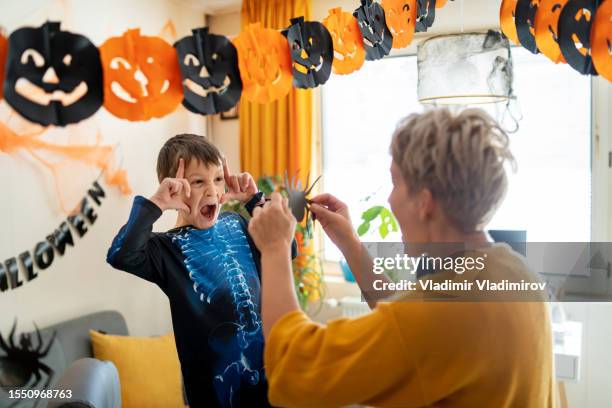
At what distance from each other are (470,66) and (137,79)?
1.11 metres

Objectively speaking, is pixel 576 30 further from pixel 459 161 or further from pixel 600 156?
pixel 600 156

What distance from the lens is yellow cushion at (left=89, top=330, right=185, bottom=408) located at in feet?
8.59

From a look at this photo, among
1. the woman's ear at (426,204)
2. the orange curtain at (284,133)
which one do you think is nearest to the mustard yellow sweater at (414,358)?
the woman's ear at (426,204)

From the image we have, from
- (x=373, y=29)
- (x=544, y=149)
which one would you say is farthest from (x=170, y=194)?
(x=544, y=149)

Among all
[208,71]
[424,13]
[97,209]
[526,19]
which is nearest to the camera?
[208,71]

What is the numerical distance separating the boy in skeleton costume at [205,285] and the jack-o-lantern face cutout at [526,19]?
0.91 meters

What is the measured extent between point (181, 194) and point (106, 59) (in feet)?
1.26

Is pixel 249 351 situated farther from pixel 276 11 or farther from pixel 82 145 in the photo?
pixel 276 11

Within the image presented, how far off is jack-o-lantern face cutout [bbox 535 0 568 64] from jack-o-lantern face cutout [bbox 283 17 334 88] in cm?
56

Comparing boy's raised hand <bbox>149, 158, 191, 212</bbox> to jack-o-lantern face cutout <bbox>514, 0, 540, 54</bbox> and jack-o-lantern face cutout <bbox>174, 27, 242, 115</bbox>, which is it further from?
jack-o-lantern face cutout <bbox>514, 0, 540, 54</bbox>

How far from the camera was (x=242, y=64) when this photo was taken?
126cm

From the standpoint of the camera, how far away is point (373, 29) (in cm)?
161

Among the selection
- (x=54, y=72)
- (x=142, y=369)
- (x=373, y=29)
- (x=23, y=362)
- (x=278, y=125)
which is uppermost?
(x=373, y=29)

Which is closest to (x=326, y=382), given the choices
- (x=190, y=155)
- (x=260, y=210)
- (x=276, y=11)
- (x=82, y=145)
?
(x=260, y=210)
